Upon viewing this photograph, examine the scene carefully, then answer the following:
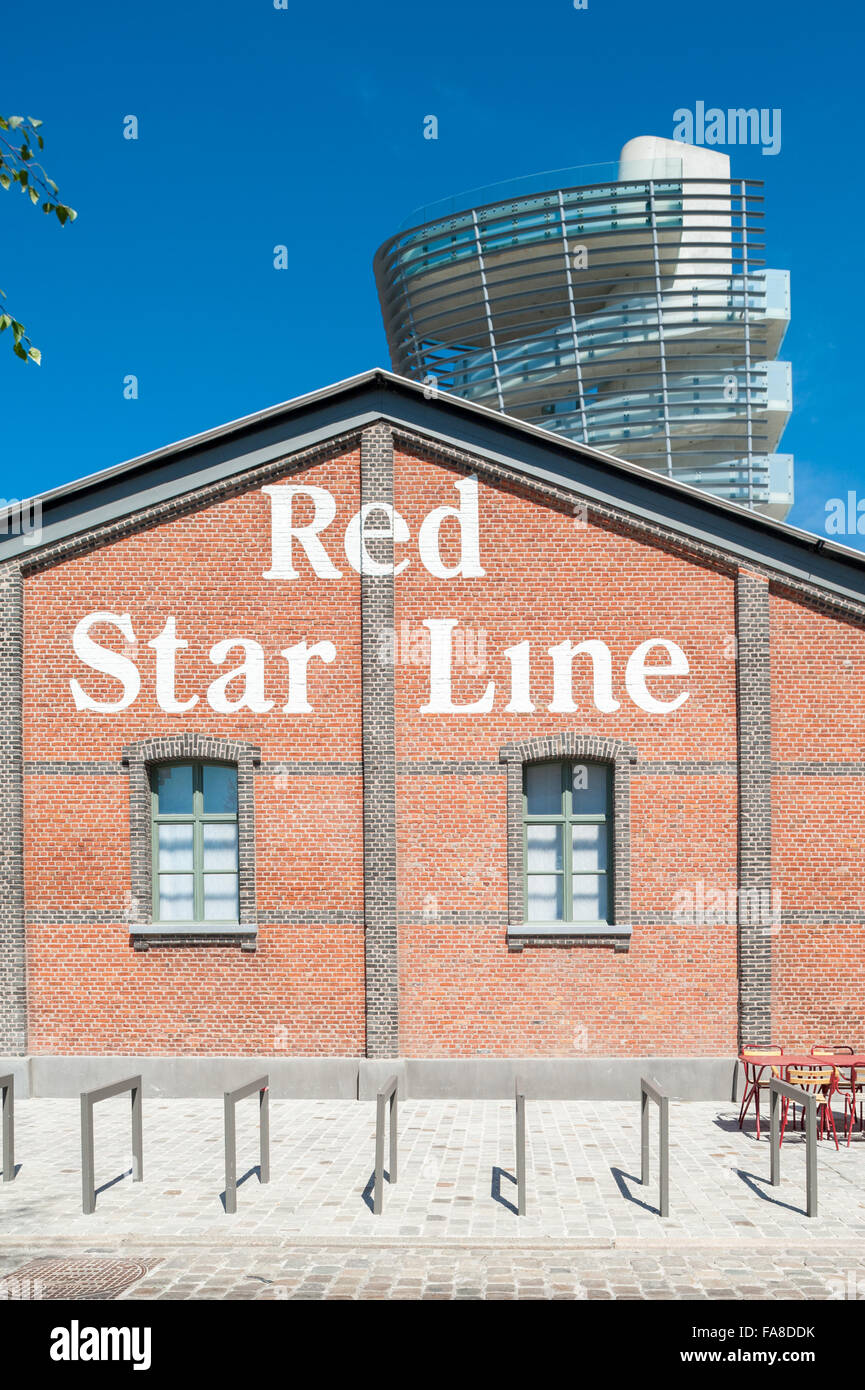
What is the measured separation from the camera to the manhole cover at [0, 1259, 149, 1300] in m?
6.97

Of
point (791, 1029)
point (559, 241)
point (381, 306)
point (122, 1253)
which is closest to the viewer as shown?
point (122, 1253)

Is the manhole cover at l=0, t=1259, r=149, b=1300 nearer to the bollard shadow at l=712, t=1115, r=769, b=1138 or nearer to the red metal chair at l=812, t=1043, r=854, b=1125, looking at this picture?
the bollard shadow at l=712, t=1115, r=769, b=1138

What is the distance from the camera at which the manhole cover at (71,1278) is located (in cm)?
697

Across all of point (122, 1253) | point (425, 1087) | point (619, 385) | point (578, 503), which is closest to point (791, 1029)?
point (425, 1087)

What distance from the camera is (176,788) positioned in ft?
42.6

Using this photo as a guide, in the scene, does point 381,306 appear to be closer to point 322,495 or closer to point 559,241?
point 559,241

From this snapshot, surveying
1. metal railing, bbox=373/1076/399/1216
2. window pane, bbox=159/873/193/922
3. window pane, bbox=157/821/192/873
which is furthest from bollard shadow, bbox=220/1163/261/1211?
window pane, bbox=157/821/192/873

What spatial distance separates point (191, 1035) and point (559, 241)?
3509cm

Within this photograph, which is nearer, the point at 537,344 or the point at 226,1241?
the point at 226,1241

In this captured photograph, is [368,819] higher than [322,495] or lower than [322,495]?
lower

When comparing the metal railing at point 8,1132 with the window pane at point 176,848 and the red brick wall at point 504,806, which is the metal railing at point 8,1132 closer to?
the window pane at point 176,848

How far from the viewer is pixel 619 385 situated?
41219 mm

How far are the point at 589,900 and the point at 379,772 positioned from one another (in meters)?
2.94

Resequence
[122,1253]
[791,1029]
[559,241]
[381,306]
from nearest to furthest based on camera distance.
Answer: [122,1253]
[791,1029]
[559,241]
[381,306]
